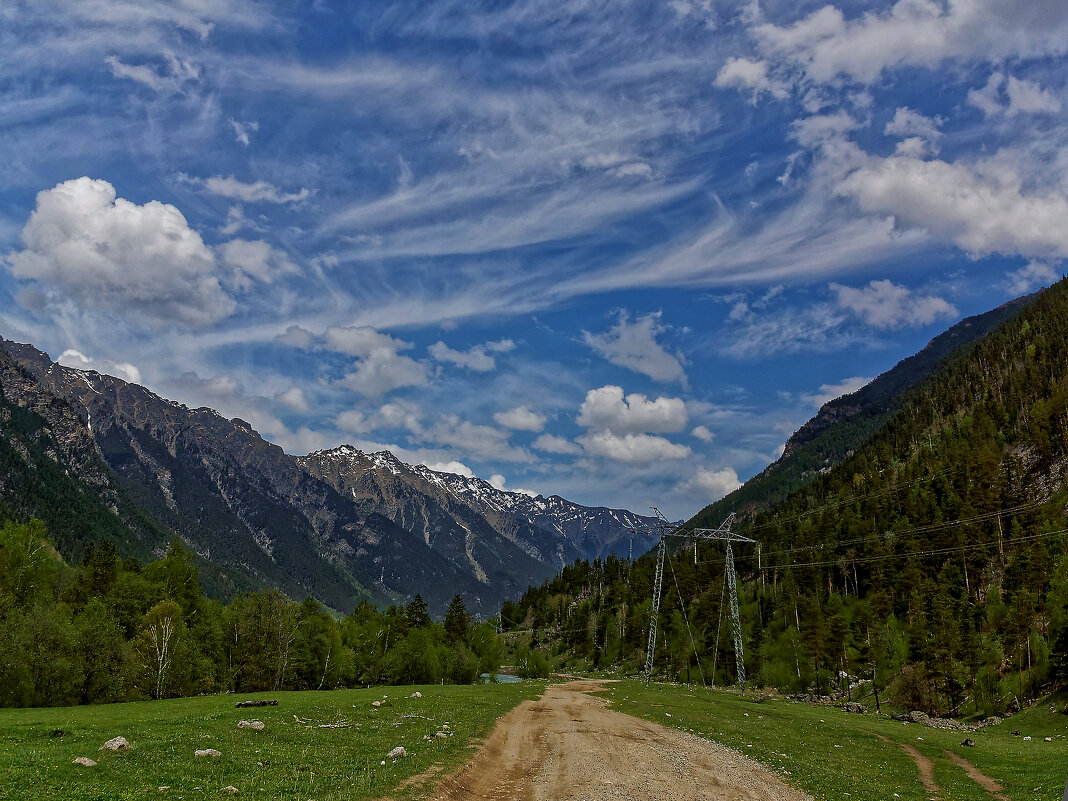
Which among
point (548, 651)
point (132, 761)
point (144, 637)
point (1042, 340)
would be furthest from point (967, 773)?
point (1042, 340)

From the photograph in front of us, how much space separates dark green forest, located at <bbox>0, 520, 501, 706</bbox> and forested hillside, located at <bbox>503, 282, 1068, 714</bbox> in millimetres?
53011

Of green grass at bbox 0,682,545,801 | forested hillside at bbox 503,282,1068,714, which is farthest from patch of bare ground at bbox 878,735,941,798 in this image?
forested hillside at bbox 503,282,1068,714

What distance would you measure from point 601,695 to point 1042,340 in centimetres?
19913

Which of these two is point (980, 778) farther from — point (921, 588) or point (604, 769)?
point (921, 588)

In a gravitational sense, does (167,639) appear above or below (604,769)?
below

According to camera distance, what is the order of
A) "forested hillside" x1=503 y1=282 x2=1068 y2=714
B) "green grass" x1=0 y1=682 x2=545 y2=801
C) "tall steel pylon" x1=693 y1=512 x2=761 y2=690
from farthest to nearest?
"tall steel pylon" x1=693 y1=512 x2=761 y2=690, "forested hillside" x1=503 y1=282 x2=1068 y2=714, "green grass" x1=0 y1=682 x2=545 y2=801

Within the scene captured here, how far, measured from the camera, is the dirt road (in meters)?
22.7

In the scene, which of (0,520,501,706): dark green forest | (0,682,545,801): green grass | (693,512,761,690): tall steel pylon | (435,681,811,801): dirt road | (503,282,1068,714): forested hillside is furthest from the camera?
(693,512,761,690): tall steel pylon

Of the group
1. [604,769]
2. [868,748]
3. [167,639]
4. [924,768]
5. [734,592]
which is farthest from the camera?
[734,592]

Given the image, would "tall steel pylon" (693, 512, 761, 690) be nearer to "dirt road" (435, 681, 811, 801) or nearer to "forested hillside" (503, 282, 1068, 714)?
"forested hillside" (503, 282, 1068, 714)

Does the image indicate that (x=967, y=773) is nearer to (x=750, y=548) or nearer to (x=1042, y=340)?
(x=750, y=548)

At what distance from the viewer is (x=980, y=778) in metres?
31.7

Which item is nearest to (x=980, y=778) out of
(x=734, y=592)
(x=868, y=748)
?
(x=868, y=748)

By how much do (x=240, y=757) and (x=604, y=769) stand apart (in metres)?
15.2
